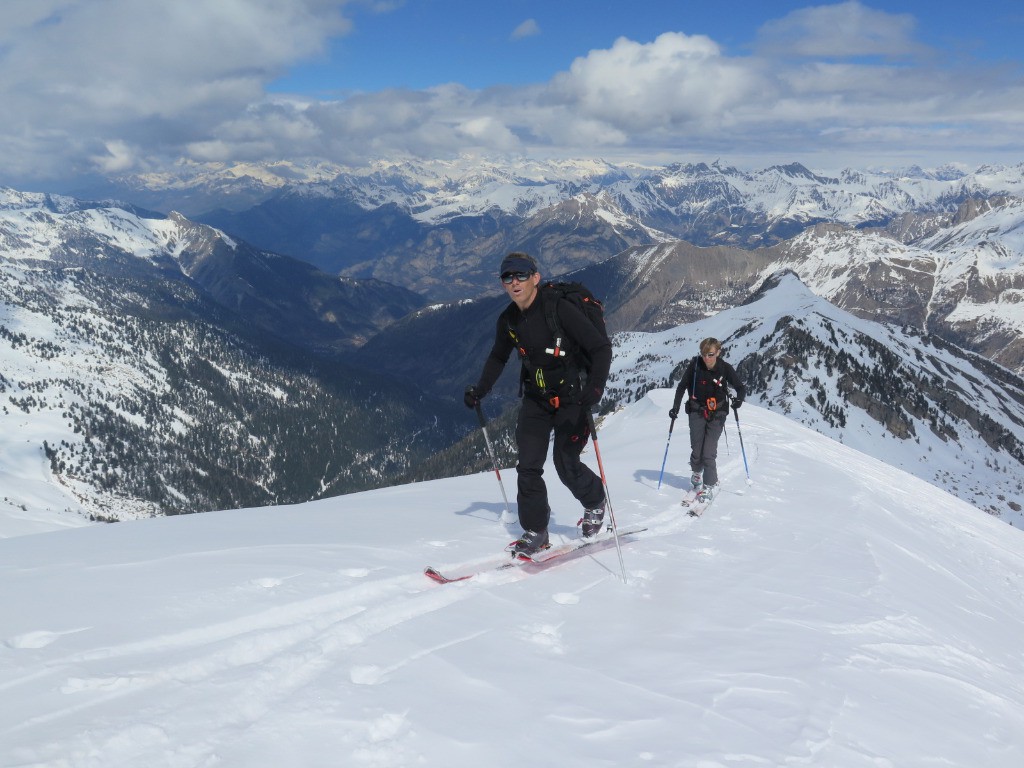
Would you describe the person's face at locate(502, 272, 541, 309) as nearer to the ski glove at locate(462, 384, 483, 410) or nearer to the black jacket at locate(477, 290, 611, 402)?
the black jacket at locate(477, 290, 611, 402)

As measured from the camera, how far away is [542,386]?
8828 millimetres

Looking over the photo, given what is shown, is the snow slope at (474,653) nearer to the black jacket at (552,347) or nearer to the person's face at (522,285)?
the black jacket at (552,347)

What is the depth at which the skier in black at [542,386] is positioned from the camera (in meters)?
8.43

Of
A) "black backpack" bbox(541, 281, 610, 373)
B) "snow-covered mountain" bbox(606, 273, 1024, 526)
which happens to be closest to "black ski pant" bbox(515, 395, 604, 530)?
"black backpack" bbox(541, 281, 610, 373)

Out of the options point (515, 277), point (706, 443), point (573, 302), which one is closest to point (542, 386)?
point (573, 302)

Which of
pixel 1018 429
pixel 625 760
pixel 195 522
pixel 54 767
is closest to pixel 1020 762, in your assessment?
pixel 625 760

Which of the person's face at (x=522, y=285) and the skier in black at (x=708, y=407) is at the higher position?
the person's face at (x=522, y=285)

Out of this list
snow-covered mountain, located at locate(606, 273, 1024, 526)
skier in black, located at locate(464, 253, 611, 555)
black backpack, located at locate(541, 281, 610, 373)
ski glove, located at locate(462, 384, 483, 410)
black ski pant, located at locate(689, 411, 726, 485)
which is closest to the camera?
skier in black, located at locate(464, 253, 611, 555)

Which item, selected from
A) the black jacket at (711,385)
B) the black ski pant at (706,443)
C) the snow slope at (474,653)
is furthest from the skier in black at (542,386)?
the black jacket at (711,385)

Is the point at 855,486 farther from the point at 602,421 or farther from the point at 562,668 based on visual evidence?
the point at 602,421

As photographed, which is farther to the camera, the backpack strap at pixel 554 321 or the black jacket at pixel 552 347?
the backpack strap at pixel 554 321

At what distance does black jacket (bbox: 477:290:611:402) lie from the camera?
27.6 feet

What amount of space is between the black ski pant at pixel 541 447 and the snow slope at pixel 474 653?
102cm

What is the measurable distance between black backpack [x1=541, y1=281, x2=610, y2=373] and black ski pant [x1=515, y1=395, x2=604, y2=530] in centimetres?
83
